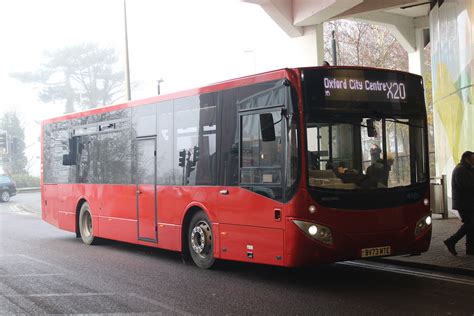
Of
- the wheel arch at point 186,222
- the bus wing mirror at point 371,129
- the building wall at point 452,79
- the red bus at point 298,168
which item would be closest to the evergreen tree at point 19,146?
the building wall at point 452,79

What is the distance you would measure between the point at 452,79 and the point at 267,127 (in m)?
10.7

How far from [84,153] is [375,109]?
25.7 ft

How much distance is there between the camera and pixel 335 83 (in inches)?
320

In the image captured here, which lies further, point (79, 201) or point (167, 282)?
point (79, 201)

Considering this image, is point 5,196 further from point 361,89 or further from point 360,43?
point 361,89

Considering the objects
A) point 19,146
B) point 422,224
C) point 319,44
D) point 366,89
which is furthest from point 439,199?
point 19,146

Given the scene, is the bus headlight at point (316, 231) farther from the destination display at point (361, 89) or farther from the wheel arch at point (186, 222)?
the wheel arch at point (186, 222)

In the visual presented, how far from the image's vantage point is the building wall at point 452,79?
15.0m

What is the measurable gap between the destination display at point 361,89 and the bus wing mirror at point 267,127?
1.86 ft

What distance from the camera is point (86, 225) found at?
1408 cm

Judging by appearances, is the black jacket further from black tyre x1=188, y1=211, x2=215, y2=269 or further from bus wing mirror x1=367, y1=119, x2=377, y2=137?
black tyre x1=188, y1=211, x2=215, y2=269

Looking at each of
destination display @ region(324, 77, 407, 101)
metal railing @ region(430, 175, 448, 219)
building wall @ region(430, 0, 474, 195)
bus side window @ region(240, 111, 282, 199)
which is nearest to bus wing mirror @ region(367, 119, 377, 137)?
destination display @ region(324, 77, 407, 101)

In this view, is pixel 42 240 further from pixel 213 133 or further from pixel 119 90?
pixel 119 90

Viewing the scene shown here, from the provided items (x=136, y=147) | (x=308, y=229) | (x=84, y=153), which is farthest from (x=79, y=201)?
(x=308, y=229)
